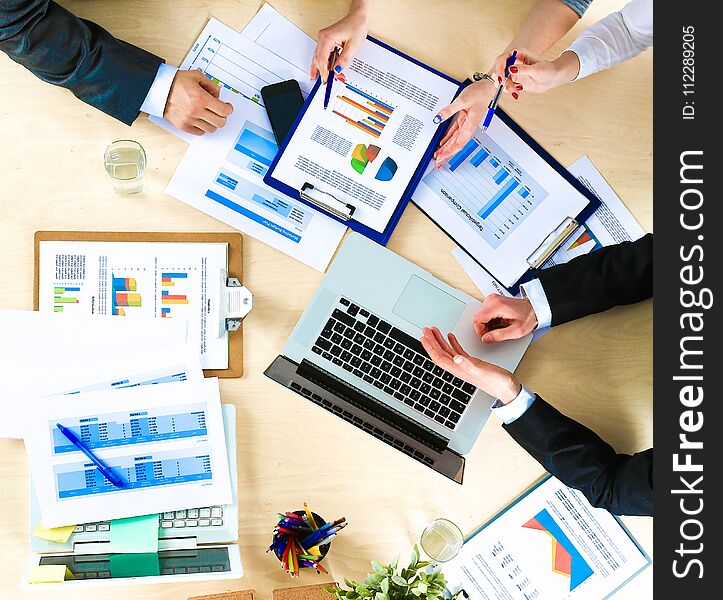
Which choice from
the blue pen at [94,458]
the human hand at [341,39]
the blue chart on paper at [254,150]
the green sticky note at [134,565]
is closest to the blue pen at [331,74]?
the human hand at [341,39]

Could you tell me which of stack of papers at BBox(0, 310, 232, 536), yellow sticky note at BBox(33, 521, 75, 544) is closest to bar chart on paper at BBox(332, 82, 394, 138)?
stack of papers at BBox(0, 310, 232, 536)

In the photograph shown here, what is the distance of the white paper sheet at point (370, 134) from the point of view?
137 cm

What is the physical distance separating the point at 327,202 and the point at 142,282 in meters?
0.35

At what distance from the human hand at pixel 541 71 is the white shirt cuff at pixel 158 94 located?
0.59 m

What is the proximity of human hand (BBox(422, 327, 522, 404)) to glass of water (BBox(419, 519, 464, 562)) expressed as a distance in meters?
0.24

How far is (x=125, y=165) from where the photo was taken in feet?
4.31

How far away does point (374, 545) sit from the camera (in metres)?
1.32

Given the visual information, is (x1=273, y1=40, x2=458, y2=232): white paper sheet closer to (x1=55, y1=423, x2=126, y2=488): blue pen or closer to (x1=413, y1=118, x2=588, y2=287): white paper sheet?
(x1=413, y1=118, x2=588, y2=287): white paper sheet

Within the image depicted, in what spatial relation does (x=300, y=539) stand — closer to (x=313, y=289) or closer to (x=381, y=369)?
(x=381, y=369)

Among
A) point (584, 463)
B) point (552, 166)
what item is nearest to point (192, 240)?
point (552, 166)

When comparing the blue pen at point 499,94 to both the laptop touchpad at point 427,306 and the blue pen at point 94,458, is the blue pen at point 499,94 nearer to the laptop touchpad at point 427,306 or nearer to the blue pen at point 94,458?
the laptop touchpad at point 427,306

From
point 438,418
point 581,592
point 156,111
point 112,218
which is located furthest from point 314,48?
point 581,592

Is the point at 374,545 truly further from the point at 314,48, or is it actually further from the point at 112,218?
the point at 314,48

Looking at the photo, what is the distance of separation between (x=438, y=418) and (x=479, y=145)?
0.50 meters
